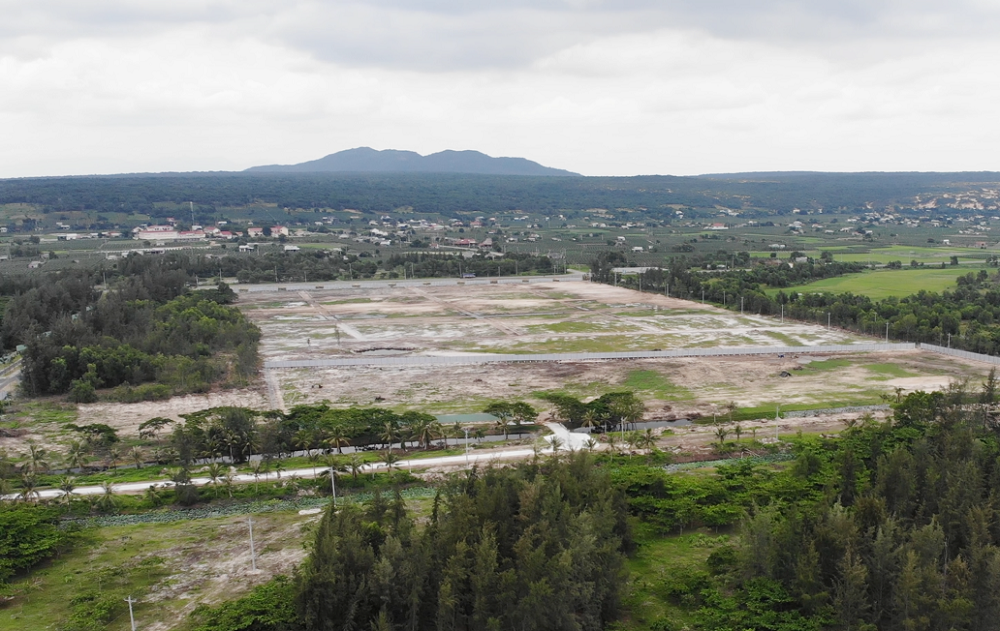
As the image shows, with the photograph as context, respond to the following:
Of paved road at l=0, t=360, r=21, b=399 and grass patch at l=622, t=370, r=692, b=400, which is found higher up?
paved road at l=0, t=360, r=21, b=399

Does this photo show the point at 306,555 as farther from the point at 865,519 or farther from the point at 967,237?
the point at 967,237

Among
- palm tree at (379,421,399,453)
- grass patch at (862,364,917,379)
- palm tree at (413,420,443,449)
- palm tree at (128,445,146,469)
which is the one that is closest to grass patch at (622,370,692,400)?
grass patch at (862,364,917,379)

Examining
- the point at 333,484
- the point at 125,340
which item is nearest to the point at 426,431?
the point at 333,484

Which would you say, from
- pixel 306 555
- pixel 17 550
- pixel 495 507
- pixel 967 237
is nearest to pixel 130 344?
pixel 17 550

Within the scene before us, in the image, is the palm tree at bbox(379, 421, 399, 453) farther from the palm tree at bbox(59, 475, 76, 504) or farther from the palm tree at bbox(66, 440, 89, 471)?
the palm tree at bbox(66, 440, 89, 471)

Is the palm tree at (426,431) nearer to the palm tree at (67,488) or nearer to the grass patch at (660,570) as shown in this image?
the grass patch at (660,570)

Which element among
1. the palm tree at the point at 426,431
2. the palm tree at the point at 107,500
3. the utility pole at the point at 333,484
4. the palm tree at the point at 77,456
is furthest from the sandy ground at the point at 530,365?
the utility pole at the point at 333,484
